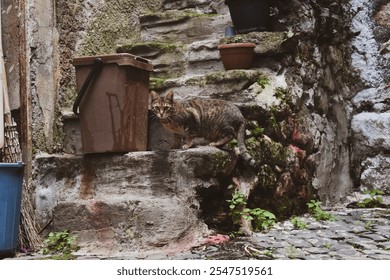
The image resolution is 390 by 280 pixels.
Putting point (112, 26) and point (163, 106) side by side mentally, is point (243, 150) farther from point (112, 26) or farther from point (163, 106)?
point (112, 26)

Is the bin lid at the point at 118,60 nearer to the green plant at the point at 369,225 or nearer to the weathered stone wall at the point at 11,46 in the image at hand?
the weathered stone wall at the point at 11,46

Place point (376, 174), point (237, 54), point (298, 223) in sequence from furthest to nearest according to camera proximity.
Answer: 1. point (376, 174)
2. point (237, 54)
3. point (298, 223)

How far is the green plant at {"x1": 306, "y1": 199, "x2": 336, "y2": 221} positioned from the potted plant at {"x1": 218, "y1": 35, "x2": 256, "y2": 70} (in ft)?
3.47

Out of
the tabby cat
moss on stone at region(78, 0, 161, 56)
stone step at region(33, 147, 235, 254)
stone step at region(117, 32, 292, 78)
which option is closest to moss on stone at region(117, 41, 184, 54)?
stone step at region(117, 32, 292, 78)

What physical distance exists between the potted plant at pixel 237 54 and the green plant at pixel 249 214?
1.04 meters

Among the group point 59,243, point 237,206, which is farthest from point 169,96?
point 59,243

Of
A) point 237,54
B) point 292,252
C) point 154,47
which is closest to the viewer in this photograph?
point 292,252

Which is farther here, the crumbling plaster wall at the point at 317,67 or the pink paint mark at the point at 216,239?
the crumbling plaster wall at the point at 317,67

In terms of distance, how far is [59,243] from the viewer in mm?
3564

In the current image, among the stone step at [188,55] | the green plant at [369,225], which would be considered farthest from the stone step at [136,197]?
the stone step at [188,55]

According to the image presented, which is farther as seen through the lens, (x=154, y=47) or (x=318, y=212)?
(x=154, y=47)

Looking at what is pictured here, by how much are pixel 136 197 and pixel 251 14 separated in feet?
5.84

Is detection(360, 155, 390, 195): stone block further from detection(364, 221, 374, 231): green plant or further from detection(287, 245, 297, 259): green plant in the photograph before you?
detection(287, 245, 297, 259): green plant

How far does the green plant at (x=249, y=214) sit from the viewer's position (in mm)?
3631
